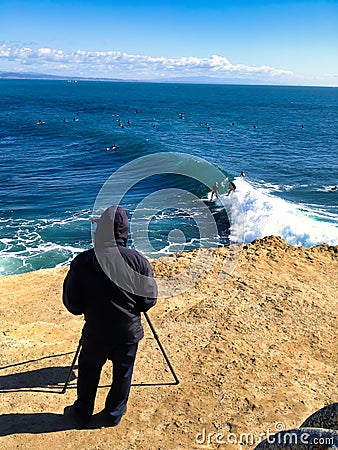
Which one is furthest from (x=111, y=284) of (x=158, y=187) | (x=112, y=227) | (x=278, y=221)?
(x=158, y=187)

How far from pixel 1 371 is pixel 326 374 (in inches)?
171

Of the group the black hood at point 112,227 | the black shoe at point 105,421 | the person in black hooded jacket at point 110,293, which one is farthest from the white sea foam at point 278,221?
the black hood at point 112,227

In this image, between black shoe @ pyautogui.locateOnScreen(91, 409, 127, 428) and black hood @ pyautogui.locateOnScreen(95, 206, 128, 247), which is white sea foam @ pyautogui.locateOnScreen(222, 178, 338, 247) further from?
black hood @ pyautogui.locateOnScreen(95, 206, 128, 247)

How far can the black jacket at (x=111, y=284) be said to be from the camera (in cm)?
391

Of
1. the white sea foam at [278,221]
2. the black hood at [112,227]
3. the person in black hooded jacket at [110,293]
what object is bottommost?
the white sea foam at [278,221]

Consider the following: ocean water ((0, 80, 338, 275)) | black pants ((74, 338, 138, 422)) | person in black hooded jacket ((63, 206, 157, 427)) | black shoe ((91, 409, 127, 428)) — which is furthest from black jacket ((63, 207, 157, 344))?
ocean water ((0, 80, 338, 275))

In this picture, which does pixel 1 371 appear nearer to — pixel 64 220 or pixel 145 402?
pixel 145 402

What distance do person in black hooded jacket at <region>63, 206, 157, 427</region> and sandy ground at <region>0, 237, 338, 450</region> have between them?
1.00 m

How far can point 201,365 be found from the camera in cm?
594

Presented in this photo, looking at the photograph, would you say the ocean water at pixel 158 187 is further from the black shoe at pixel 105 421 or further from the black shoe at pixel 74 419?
the black shoe at pixel 105 421

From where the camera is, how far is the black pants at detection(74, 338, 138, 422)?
4.19 metres

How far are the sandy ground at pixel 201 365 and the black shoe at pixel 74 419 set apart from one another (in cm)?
6

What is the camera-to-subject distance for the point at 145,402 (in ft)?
17.0

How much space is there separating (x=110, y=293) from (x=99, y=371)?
2.99 feet
